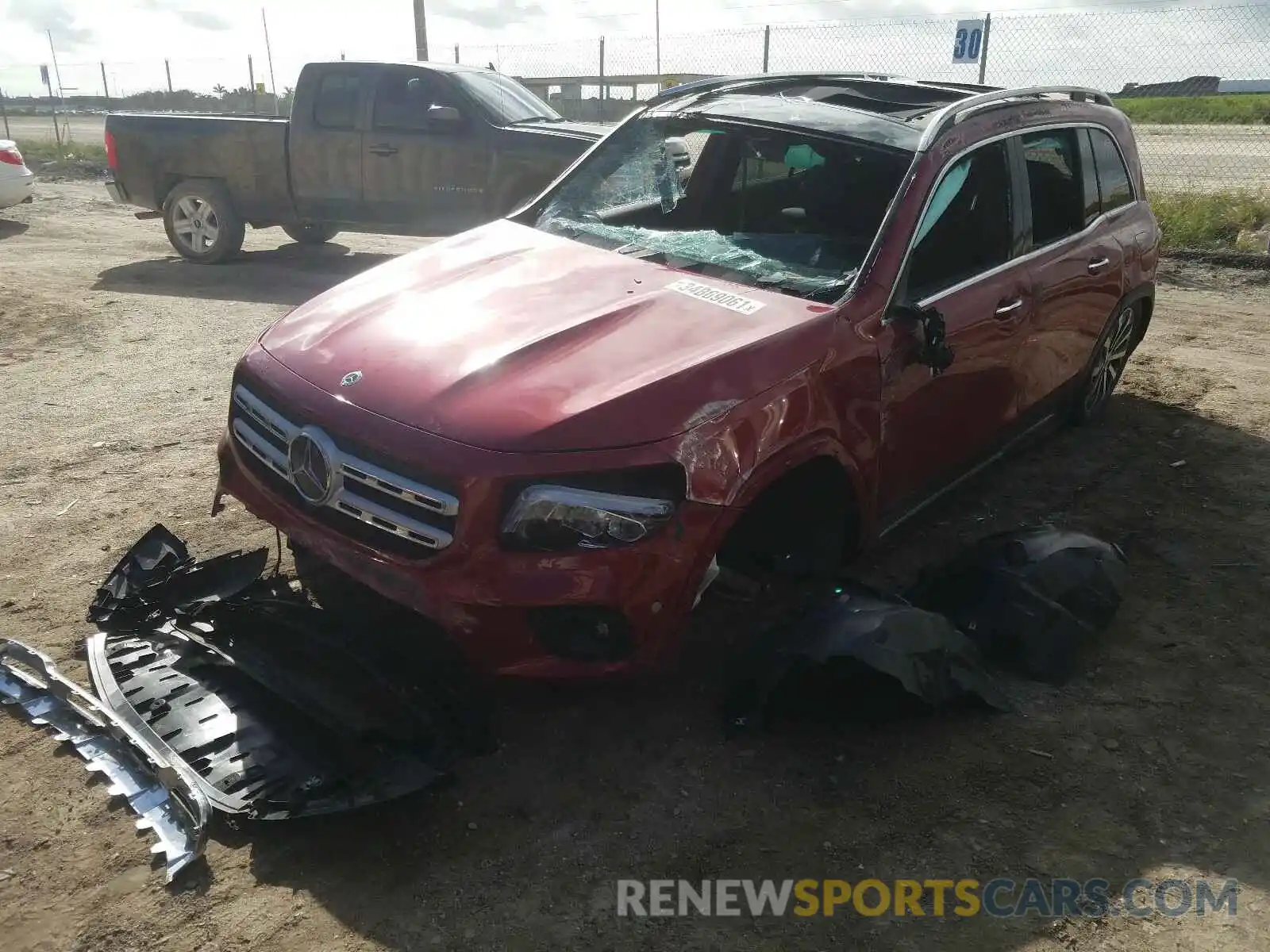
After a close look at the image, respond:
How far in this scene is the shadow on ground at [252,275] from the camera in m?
8.83

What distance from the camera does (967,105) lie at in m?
3.91

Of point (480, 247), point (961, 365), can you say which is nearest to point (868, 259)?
point (961, 365)

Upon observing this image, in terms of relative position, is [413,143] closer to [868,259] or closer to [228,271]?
[228,271]

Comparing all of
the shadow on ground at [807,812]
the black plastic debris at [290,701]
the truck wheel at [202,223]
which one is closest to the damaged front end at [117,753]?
the black plastic debris at [290,701]

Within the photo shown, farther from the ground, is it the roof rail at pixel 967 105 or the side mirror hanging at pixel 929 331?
the roof rail at pixel 967 105

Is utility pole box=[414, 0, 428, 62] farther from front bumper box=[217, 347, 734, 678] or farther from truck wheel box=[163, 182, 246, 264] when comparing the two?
front bumper box=[217, 347, 734, 678]

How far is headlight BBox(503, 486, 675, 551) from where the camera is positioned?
2.69 metres

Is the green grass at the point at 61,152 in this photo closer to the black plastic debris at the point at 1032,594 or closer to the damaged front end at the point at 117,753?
the damaged front end at the point at 117,753

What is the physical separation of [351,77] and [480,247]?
6.30m

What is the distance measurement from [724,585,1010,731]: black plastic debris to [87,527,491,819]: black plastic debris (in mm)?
801

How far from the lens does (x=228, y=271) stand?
9.86 meters

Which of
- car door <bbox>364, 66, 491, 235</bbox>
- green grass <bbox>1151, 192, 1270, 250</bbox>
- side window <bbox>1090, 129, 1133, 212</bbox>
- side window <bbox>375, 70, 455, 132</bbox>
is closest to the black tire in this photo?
side window <bbox>1090, 129, 1133, 212</bbox>

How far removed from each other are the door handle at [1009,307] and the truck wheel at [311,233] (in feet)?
26.1

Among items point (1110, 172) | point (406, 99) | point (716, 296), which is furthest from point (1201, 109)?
point (716, 296)
